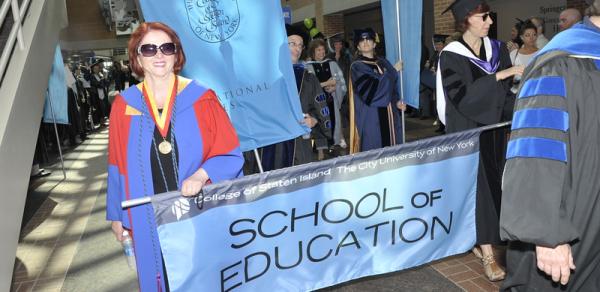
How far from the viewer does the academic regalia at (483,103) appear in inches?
142

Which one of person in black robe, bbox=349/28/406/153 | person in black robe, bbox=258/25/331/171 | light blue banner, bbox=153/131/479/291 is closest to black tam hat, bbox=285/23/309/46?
person in black robe, bbox=258/25/331/171

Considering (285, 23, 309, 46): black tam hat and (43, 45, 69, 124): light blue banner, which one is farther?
(43, 45, 69, 124): light blue banner

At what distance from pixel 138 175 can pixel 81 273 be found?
253 cm

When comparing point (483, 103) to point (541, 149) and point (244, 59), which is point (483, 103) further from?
point (541, 149)

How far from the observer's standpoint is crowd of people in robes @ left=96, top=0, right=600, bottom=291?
6.26 feet

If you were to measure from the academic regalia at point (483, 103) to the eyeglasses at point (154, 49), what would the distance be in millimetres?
2024

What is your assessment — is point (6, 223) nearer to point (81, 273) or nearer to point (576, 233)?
point (81, 273)

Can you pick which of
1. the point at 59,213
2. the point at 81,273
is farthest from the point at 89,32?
the point at 81,273

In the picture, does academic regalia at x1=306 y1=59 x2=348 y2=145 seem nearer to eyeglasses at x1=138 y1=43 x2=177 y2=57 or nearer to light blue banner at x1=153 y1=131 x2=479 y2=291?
light blue banner at x1=153 y1=131 x2=479 y2=291

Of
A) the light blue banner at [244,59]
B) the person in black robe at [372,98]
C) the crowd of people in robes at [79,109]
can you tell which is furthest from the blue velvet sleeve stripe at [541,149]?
the crowd of people in robes at [79,109]

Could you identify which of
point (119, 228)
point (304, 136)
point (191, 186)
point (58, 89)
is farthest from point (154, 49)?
Answer: point (58, 89)

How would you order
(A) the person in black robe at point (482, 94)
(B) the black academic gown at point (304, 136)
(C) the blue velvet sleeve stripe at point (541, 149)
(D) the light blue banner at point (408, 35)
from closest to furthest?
(C) the blue velvet sleeve stripe at point (541, 149) → (A) the person in black robe at point (482, 94) → (D) the light blue banner at point (408, 35) → (B) the black academic gown at point (304, 136)

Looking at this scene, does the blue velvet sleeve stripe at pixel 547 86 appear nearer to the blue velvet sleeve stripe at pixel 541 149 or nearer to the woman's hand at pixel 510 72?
the blue velvet sleeve stripe at pixel 541 149

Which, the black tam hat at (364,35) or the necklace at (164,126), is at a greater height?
the black tam hat at (364,35)
